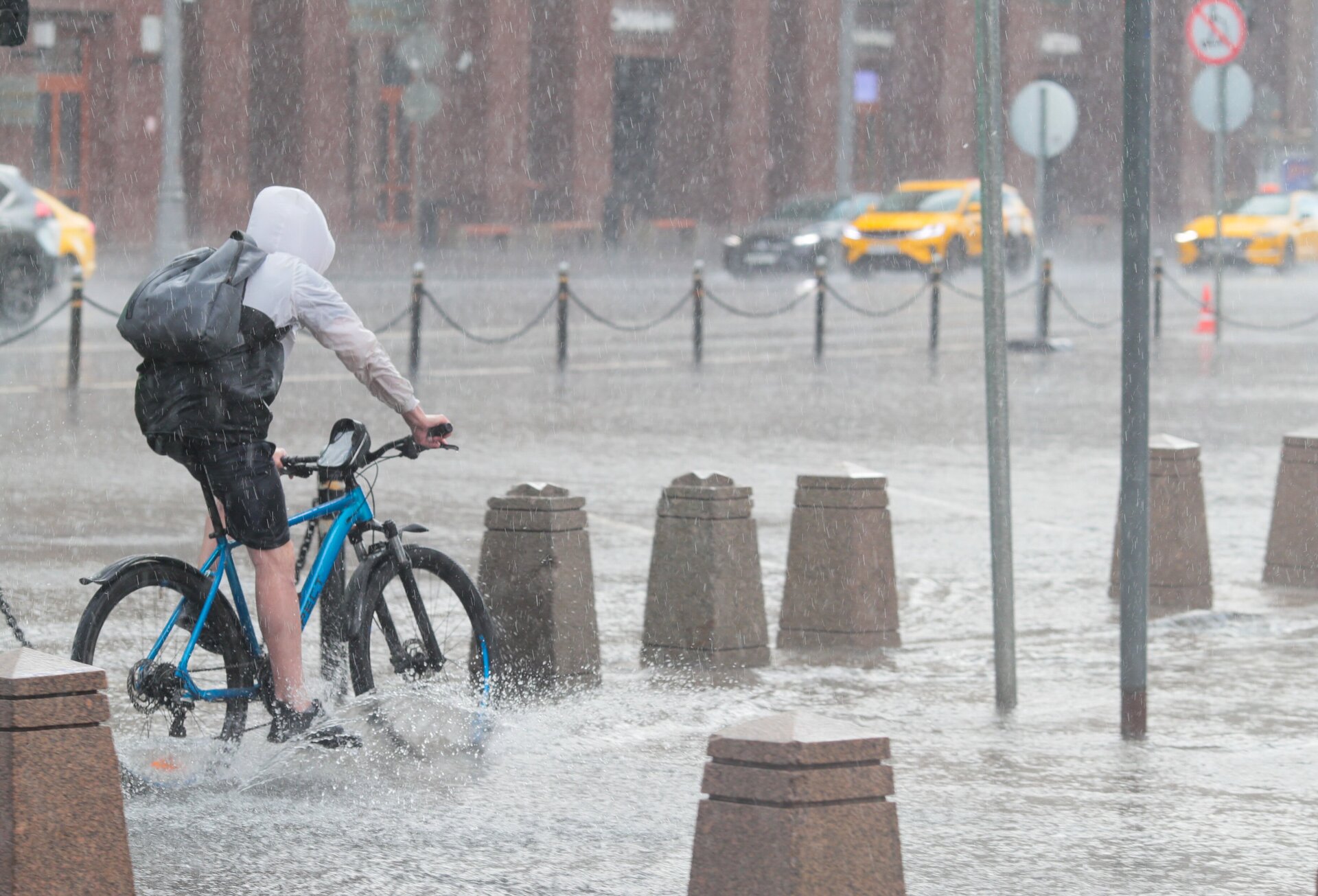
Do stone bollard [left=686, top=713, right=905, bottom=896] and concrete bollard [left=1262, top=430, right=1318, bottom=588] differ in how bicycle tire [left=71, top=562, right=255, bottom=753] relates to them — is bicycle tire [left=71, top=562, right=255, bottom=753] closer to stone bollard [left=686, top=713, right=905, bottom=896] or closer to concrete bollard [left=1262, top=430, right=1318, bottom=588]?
stone bollard [left=686, top=713, right=905, bottom=896]

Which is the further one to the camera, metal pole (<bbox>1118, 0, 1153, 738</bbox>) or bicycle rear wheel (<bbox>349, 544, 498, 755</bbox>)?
metal pole (<bbox>1118, 0, 1153, 738</bbox>)

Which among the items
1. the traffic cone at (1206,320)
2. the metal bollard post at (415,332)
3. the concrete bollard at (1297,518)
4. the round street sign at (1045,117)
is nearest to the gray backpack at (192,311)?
the concrete bollard at (1297,518)

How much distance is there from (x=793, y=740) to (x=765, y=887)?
28 cm

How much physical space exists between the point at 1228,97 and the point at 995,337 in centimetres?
1791

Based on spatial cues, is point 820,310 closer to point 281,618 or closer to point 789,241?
point 789,241

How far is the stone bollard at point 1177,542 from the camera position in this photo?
9.75 m

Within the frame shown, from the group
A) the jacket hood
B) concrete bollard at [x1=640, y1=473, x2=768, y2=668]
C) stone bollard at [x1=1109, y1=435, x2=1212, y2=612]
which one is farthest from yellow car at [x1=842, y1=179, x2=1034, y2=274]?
the jacket hood

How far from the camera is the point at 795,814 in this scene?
4.18 meters

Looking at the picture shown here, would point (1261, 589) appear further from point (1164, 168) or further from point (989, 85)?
point (1164, 168)

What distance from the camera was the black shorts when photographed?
20.6 feet

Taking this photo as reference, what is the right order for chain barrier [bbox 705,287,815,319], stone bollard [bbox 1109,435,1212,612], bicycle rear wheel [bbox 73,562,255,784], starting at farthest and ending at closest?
chain barrier [bbox 705,287,815,319] < stone bollard [bbox 1109,435,1212,612] < bicycle rear wheel [bbox 73,562,255,784]

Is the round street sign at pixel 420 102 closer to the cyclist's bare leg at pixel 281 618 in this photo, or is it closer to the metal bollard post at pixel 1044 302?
the metal bollard post at pixel 1044 302

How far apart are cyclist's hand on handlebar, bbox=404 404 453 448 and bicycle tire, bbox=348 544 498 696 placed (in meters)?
0.34

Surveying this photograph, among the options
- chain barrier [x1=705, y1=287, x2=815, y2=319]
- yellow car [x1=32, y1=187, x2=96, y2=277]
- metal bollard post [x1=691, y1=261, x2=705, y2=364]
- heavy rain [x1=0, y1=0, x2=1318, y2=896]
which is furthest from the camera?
yellow car [x1=32, y1=187, x2=96, y2=277]
